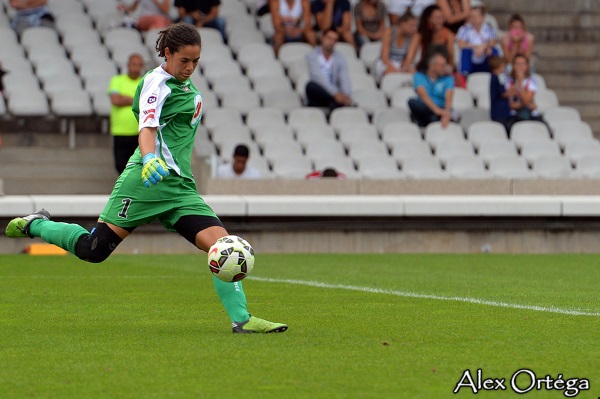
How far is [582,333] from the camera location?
8.06m

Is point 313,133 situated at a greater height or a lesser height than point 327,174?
greater

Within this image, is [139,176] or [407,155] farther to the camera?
[407,155]

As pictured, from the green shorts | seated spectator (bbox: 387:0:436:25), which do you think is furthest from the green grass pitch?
seated spectator (bbox: 387:0:436:25)

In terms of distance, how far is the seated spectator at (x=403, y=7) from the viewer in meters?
23.5

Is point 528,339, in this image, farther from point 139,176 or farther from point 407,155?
point 407,155

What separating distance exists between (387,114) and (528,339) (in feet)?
44.2

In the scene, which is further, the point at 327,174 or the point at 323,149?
the point at 323,149

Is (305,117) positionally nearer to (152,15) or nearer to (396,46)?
(396,46)

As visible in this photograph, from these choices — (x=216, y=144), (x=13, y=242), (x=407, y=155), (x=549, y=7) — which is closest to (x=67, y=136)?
(x=216, y=144)

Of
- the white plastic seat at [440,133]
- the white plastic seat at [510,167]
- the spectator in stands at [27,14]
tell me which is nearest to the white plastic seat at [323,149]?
the white plastic seat at [440,133]

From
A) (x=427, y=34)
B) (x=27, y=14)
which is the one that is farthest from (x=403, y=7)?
(x=27, y=14)

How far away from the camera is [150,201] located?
27.0 feet

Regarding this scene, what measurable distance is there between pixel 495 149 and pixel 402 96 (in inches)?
72.1

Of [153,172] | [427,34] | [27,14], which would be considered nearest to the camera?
[153,172]
